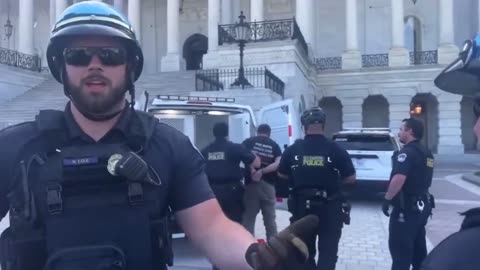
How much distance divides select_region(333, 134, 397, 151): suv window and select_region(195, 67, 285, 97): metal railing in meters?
5.57

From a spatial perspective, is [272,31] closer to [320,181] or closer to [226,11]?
[226,11]

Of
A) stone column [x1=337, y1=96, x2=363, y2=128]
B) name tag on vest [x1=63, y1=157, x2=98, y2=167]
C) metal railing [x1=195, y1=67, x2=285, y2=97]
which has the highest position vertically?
metal railing [x1=195, y1=67, x2=285, y2=97]

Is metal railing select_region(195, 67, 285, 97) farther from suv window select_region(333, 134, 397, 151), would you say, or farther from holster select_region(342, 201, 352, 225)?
holster select_region(342, 201, 352, 225)

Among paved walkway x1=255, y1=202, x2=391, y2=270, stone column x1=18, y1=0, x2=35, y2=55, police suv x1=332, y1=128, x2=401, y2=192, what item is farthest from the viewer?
stone column x1=18, y1=0, x2=35, y2=55

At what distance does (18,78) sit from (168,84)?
8930mm

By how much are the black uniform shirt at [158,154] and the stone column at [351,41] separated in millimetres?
31172

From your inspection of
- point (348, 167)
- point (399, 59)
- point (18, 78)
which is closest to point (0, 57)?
point (18, 78)

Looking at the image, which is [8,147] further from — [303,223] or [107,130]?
[303,223]

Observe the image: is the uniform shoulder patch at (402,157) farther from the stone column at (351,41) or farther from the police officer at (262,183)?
the stone column at (351,41)

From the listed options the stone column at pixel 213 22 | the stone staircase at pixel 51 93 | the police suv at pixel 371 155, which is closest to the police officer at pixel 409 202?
the police suv at pixel 371 155

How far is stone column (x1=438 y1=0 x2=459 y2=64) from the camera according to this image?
30998 mm

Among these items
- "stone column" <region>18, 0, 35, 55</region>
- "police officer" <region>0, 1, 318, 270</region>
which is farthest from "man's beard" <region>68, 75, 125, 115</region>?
"stone column" <region>18, 0, 35, 55</region>

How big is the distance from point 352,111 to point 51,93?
18314 mm

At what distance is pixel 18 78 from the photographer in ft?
90.4
